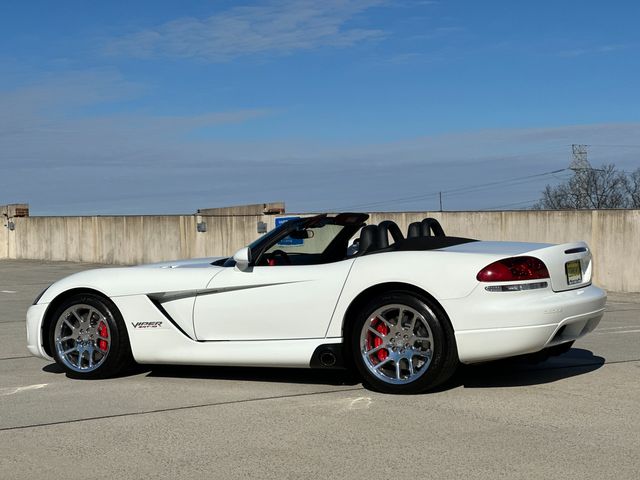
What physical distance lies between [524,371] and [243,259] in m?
2.41

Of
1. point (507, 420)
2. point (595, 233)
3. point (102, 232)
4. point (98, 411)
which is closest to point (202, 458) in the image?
point (98, 411)

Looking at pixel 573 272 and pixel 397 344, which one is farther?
pixel 573 272

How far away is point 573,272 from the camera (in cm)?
712

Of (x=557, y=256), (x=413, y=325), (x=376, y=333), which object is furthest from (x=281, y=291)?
(x=557, y=256)

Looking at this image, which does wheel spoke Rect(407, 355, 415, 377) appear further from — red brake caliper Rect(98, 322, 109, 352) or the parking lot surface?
red brake caliper Rect(98, 322, 109, 352)

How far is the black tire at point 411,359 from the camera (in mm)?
6660

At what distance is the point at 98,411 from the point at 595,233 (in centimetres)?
1181

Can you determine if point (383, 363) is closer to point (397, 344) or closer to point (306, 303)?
point (397, 344)

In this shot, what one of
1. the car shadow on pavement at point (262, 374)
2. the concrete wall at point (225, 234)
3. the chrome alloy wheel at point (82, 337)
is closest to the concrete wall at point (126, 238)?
the concrete wall at point (225, 234)

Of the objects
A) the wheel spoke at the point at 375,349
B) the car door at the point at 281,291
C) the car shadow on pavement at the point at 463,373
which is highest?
the car door at the point at 281,291

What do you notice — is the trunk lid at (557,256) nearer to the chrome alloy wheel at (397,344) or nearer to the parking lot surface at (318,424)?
the chrome alloy wheel at (397,344)

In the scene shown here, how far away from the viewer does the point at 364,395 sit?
686 centimetres

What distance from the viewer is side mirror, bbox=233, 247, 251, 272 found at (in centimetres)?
738

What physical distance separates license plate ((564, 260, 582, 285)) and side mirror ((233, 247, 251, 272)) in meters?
2.35
